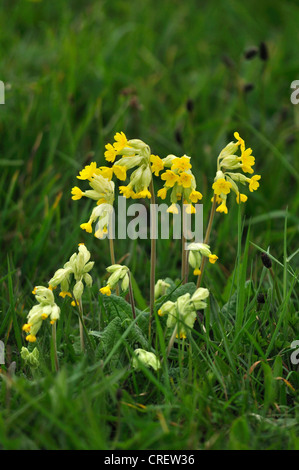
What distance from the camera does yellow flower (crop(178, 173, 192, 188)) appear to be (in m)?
2.10

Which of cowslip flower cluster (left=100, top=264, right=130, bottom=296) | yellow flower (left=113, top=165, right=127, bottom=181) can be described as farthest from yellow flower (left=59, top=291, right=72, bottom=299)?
yellow flower (left=113, top=165, right=127, bottom=181)

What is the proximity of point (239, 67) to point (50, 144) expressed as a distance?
6.09 ft

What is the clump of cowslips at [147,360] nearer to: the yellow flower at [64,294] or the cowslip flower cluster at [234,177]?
the yellow flower at [64,294]

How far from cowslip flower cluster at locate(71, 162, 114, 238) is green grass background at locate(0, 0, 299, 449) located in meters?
0.40

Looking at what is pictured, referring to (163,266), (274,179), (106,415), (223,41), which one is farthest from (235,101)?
(106,415)

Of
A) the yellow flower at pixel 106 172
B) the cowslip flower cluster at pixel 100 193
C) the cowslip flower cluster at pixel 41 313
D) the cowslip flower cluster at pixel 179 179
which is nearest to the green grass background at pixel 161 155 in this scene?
the cowslip flower cluster at pixel 41 313

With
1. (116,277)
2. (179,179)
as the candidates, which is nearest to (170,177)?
(179,179)

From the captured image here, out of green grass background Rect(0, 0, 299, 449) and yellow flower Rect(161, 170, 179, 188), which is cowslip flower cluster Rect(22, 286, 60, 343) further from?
yellow flower Rect(161, 170, 179, 188)

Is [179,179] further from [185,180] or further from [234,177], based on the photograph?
[234,177]

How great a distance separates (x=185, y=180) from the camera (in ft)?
6.91

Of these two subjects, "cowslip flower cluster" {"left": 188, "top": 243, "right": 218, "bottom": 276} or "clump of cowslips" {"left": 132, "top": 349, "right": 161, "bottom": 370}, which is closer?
"clump of cowslips" {"left": 132, "top": 349, "right": 161, "bottom": 370}

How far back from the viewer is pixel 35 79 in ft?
14.5

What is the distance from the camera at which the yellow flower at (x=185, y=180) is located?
82.6 inches

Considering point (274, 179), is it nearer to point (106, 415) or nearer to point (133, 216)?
point (133, 216)
